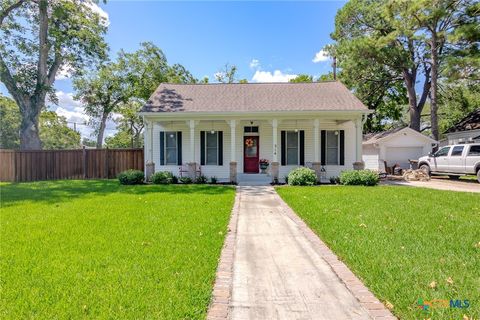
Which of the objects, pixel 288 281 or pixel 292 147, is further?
pixel 292 147

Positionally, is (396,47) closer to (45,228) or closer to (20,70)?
(45,228)

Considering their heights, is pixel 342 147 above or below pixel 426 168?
above

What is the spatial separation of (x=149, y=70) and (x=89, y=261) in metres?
22.3

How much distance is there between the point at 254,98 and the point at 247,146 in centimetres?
263

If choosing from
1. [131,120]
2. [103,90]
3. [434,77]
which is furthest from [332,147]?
[131,120]

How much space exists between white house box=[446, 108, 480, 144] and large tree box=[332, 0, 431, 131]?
11.2 ft

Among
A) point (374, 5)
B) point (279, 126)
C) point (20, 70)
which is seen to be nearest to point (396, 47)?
point (374, 5)

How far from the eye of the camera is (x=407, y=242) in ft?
14.3

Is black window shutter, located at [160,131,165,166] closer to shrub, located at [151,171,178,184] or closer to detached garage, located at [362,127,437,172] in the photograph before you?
shrub, located at [151,171,178,184]

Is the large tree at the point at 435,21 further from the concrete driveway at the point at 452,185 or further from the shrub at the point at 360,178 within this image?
the shrub at the point at 360,178

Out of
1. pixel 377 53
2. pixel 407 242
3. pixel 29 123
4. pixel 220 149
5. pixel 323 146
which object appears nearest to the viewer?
pixel 407 242

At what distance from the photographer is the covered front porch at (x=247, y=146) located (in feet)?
43.1

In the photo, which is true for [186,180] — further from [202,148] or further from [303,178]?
[303,178]

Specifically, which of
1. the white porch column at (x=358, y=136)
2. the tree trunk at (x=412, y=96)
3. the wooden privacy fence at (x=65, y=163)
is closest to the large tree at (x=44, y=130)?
the wooden privacy fence at (x=65, y=163)
